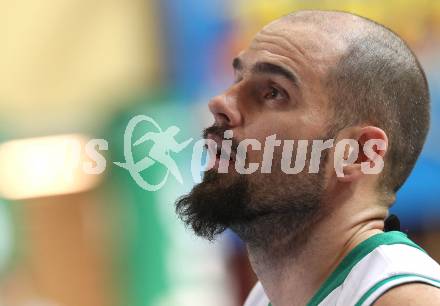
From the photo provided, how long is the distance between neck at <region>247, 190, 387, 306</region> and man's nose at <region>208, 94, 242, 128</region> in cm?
27

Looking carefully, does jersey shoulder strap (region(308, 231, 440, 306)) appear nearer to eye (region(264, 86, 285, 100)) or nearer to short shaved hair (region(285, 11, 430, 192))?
short shaved hair (region(285, 11, 430, 192))

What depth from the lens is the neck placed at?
1754mm

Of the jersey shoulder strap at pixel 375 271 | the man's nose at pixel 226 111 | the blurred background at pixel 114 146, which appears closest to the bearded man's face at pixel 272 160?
the man's nose at pixel 226 111

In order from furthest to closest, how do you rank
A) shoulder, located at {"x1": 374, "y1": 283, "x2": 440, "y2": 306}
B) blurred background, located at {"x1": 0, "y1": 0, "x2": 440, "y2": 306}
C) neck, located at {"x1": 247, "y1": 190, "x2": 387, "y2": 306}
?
blurred background, located at {"x1": 0, "y1": 0, "x2": 440, "y2": 306} → neck, located at {"x1": 247, "y1": 190, "x2": 387, "y2": 306} → shoulder, located at {"x1": 374, "y1": 283, "x2": 440, "y2": 306}

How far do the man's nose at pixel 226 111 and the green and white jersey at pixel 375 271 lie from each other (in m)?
0.37

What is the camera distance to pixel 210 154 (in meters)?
1.85

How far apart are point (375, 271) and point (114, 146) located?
8.06 ft

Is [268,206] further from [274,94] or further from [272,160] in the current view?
[274,94]

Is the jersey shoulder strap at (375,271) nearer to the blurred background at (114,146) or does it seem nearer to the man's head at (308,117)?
the man's head at (308,117)

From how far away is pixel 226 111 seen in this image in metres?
1.81

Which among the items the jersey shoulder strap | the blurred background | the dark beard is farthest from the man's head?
the blurred background

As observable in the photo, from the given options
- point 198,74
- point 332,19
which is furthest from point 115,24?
point 332,19

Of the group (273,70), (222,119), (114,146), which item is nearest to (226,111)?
(222,119)

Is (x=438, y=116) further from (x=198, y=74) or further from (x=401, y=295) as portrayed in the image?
(x=401, y=295)
